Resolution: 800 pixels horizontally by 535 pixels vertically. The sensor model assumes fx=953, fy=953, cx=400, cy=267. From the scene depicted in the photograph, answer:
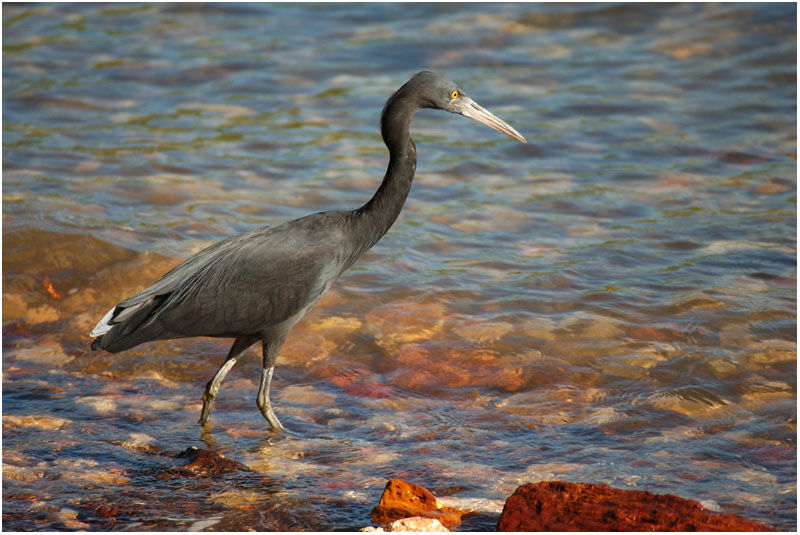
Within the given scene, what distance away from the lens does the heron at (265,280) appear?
223 inches

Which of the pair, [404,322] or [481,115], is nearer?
[481,115]

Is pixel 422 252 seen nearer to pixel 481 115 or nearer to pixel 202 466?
pixel 481 115

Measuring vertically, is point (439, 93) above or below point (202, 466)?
above

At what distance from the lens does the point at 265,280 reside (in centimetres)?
571

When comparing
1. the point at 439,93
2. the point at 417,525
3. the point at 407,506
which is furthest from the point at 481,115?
the point at 417,525

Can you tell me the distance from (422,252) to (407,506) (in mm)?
4219

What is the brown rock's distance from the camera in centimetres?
446

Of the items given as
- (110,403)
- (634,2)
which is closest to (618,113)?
(634,2)

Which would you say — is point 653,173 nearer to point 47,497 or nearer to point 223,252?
point 223,252

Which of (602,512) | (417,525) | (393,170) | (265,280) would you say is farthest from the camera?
(393,170)

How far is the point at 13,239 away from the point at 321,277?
3.79m

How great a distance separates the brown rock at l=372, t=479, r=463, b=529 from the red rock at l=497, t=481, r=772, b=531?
1.27 ft

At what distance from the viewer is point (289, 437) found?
225 inches

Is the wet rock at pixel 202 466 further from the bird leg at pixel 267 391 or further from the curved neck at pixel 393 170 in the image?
the curved neck at pixel 393 170
